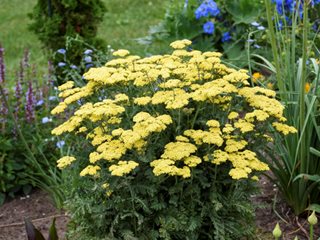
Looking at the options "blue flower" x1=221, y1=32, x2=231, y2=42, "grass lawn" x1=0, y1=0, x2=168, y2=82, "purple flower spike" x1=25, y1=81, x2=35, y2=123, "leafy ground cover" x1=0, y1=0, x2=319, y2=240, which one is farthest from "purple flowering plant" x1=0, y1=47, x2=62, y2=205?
"grass lawn" x1=0, y1=0, x2=168, y2=82

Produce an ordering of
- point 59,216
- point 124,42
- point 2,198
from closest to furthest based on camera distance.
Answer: point 59,216
point 2,198
point 124,42

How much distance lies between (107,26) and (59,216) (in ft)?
17.8

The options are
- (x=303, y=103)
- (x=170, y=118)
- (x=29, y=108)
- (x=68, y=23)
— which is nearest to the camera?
(x=170, y=118)

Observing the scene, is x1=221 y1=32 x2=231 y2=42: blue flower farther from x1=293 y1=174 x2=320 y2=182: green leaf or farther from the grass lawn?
x1=293 y1=174 x2=320 y2=182: green leaf

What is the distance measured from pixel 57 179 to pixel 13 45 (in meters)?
4.58

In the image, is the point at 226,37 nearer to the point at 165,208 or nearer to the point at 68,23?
the point at 68,23

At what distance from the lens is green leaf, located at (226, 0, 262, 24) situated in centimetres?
550

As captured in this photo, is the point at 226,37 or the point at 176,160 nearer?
the point at 176,160

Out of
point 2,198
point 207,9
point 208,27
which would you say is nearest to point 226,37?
point 208,27

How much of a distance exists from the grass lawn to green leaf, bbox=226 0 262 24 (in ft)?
4.51

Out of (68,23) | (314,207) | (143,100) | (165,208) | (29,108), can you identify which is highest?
(68,23)

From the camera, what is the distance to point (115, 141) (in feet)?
8.70

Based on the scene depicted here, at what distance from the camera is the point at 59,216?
3.76 meters

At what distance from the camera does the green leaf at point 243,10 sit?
18.1 feet
